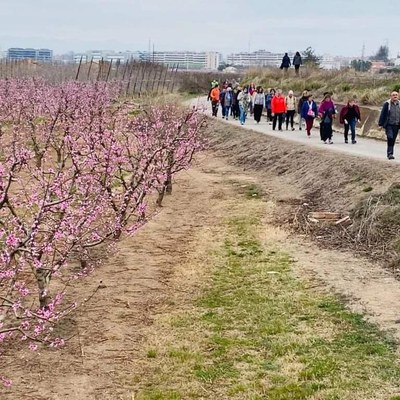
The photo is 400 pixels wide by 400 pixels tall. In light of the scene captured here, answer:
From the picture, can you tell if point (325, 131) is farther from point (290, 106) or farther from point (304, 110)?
point (290, 106)

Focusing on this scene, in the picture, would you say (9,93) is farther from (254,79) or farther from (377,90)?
(254,79)

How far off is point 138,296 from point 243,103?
61.5ft

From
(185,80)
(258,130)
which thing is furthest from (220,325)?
(185,80)

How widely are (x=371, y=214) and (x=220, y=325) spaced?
4531 mm

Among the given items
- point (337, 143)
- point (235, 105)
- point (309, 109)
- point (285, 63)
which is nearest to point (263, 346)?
point (337, 143)

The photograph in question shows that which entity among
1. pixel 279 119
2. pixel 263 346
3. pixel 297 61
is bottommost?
pixel 263 346

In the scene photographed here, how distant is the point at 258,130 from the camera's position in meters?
23.6

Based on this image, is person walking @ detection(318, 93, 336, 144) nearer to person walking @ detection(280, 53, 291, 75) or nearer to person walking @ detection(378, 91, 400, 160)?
person walking @ detection(378, 91, 400, 160)

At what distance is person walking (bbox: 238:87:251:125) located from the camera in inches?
1033

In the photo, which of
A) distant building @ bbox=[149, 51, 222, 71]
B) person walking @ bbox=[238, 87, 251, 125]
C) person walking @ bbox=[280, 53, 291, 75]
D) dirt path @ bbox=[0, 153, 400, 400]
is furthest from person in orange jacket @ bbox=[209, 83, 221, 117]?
distant building @ bbox=[149, 51, 222, 71]

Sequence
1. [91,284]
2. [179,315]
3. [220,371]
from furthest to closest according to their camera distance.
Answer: [91,284]
[179,315]
[220,371]

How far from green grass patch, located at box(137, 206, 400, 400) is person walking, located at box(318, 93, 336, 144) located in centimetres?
951

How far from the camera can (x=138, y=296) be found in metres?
8.85

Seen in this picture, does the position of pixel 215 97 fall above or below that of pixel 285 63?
below
